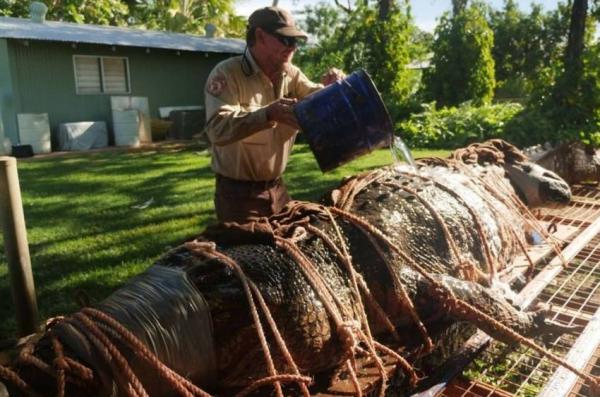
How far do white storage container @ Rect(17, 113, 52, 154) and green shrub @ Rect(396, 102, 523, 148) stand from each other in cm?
795

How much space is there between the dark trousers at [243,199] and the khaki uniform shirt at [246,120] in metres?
0.05

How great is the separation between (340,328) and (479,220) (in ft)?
4.75

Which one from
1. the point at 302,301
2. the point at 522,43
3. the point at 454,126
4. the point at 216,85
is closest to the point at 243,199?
the point at 216,85

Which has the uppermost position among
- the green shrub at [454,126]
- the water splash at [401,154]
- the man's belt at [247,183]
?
the water splash at [401,154]

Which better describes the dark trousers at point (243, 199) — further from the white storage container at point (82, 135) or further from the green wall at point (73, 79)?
the green wall at point (73, 79)

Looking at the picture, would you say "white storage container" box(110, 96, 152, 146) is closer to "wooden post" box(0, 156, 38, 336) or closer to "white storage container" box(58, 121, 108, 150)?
"white storage container" box(58, 121, 108, 150)

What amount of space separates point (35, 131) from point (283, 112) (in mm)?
11343

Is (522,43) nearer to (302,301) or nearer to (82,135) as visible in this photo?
(82,135)

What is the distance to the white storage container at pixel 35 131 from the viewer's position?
39.8ft

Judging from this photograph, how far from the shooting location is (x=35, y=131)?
1227 cm

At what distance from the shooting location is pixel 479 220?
10.6ft

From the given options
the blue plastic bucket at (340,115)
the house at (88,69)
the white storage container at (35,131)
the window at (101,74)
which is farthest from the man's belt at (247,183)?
the window at (101,74)

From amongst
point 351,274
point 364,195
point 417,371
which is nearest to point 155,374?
point 351,274

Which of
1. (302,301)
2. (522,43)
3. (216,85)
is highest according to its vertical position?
(522,43)
